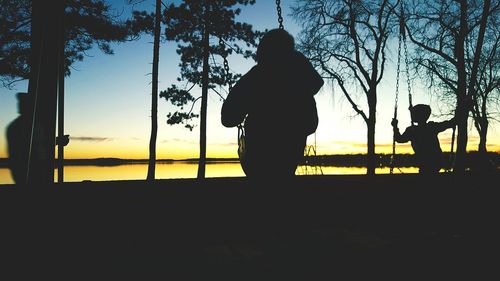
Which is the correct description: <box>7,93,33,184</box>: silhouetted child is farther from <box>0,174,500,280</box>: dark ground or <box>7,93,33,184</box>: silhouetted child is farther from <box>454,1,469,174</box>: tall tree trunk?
<box>454,1,469,174</box>: tall tree trunk

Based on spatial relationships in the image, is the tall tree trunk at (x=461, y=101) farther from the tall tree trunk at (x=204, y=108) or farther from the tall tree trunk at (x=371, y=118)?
the tall tree trunk at (x=204, y=108)

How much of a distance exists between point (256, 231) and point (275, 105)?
1039 mm

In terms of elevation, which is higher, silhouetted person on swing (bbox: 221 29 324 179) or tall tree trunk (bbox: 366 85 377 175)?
tall tree trunk (bbox: 366 85 377 175)

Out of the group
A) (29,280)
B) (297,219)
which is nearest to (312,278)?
(297,219)

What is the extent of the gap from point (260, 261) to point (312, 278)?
0.58 metres

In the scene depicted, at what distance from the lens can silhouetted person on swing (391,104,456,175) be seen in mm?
5145

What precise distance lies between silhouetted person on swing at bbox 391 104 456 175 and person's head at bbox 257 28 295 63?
10.1 ft

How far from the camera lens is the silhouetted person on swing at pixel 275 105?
2715mm

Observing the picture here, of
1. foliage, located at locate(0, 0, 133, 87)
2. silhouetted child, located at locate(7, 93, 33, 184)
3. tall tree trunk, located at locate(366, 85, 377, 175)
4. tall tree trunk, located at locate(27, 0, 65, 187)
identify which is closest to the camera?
tall tree trunk, located at locate(27, 0, 65, 187)

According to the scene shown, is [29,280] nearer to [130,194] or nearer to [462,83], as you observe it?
[130,194]

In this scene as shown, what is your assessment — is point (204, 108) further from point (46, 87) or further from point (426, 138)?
point (426, 138)

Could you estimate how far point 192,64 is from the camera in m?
18.1

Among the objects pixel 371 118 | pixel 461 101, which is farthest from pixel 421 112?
pixel 371 118

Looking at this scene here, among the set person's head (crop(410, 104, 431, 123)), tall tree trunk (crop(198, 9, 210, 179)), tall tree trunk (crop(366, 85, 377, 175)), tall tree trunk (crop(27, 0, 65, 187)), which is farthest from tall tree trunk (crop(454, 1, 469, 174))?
tall tree trunk (crop(27, 0, 65, 187))
